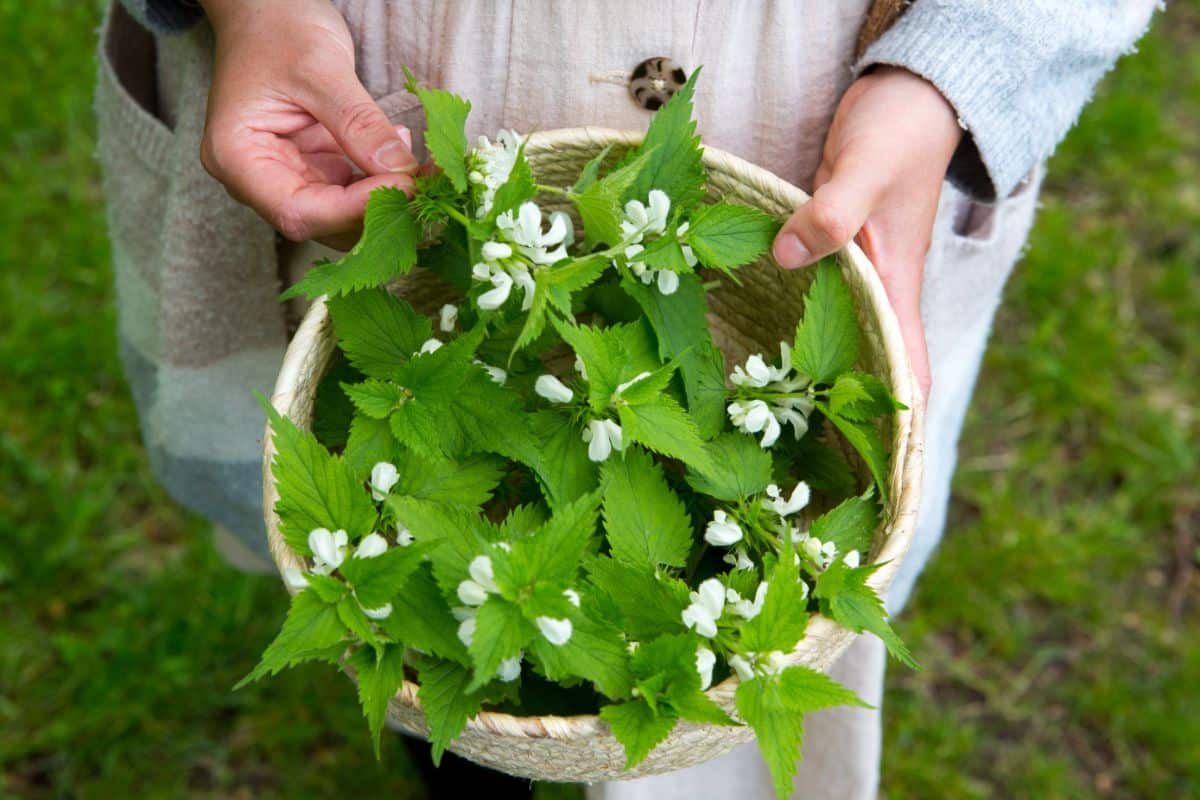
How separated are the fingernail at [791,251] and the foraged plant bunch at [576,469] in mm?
21

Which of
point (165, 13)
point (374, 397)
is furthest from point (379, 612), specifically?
point (165, 13)

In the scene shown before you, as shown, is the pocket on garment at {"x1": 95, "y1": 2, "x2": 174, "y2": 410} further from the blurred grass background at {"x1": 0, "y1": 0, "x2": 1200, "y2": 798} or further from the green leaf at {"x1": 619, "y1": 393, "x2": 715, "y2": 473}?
the blurred grass background at {"x1": 0, "y1": 0, "x2": 1200, "y2": 798}

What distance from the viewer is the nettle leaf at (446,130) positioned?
2.45 feet

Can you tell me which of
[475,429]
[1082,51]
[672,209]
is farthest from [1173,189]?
[475,429]

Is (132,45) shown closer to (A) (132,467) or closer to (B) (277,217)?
(B) (277,217)

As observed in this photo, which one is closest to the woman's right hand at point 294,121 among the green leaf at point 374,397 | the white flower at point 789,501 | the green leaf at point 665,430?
the green leaf at point 374,397

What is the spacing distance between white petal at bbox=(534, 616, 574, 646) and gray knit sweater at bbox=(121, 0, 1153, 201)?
457 millimetres

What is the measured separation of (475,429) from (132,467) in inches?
45.3

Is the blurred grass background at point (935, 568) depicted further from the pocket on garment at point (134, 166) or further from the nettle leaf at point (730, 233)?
the nettle leaf at point (730, 233)

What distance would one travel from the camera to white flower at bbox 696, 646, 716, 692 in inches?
27.8

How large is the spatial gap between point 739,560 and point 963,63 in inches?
15.1

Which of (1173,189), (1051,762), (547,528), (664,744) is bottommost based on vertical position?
(1051,762)

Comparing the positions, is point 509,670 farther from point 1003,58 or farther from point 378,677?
point 1003,58

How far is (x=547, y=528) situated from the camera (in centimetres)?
70
